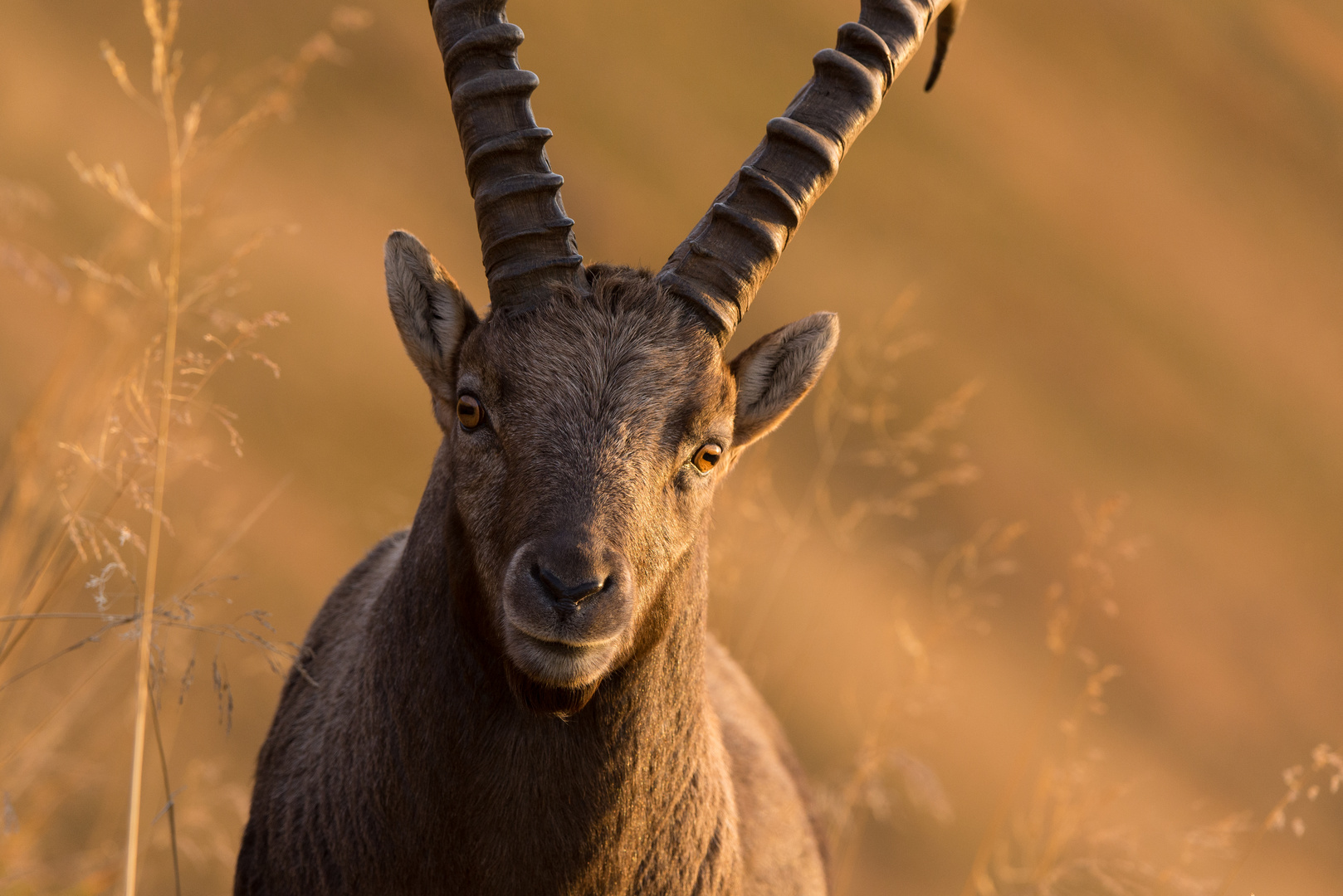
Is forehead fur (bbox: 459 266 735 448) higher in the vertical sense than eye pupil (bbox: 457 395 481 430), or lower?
higher

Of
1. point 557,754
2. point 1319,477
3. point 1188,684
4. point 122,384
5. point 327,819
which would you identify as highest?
point 1319,477

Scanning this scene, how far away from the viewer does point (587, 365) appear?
345 centimetres

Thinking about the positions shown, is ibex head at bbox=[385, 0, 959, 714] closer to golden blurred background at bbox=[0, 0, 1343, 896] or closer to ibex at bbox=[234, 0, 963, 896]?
ibex at bbox=[234, 0, 963, 896]

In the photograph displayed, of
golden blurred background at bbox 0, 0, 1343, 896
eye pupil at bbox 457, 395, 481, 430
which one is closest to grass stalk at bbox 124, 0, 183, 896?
eye pupil at bbox 457, 395, 481, 430

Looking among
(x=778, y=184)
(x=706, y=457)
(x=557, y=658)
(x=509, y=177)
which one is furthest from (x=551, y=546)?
(x=778, y=184)

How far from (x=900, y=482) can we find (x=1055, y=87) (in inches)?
480

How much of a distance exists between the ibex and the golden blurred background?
1098 cm

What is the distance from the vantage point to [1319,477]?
25703mm

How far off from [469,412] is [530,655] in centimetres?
87

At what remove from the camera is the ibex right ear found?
147 inches

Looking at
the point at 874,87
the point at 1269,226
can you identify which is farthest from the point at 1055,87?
the point at 874,87

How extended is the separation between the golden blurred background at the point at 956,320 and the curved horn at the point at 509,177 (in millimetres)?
11280

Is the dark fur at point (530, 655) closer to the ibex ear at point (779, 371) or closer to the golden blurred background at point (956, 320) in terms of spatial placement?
the ibex ear at point (779, 371)

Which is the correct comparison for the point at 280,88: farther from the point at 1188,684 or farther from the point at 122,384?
the point at 1188,684
